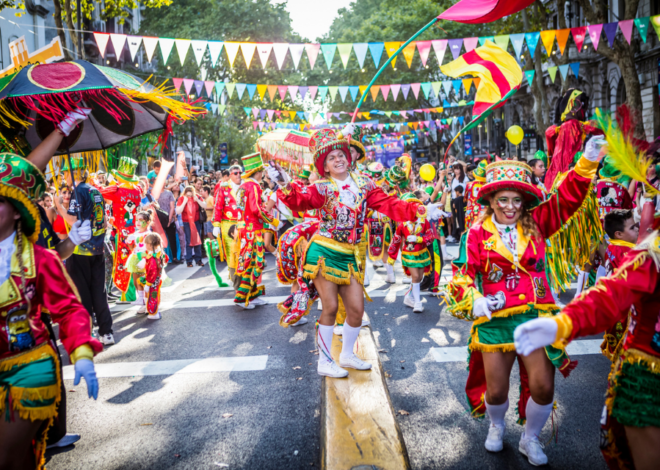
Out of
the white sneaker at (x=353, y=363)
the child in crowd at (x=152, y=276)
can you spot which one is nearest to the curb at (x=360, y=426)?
the white sneaker at (x=353, y=363)

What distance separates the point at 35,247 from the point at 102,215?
2.82 metres

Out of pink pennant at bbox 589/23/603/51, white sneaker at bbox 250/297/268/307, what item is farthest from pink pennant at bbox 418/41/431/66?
white sneaker at bbox 250/297/268/307

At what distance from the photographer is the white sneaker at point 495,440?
3217 millimetres

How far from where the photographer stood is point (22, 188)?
96.6 inches

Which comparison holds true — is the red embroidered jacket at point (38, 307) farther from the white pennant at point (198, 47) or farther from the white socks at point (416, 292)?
the white pennant at point (198, 47)

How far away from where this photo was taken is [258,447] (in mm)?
3389

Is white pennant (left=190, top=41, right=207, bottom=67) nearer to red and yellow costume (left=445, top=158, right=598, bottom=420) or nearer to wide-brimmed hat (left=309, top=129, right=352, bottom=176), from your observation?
wide-brimmed hat (left=309, top=129, right=352, bottom=176)

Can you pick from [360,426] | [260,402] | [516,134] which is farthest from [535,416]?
[516,134]

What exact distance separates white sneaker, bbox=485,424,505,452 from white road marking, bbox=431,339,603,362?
1772 millimetres

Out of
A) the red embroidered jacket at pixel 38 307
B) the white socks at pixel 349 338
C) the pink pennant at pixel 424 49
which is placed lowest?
the white socks at pixel 349 338

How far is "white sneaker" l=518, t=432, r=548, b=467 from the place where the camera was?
3033 mm

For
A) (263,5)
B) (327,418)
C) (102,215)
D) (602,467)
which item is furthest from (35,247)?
(263,5)

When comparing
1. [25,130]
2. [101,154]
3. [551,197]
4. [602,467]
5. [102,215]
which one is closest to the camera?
[602,467]

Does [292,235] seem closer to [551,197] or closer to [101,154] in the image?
[101,154]
